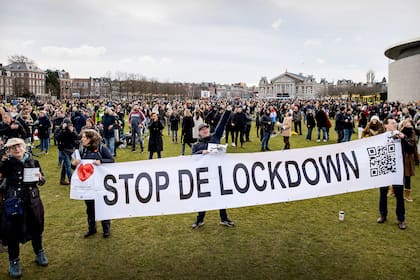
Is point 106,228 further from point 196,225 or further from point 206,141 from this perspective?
point 206,141

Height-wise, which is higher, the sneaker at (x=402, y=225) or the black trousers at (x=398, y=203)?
the black trousers at (x=398, y=203)

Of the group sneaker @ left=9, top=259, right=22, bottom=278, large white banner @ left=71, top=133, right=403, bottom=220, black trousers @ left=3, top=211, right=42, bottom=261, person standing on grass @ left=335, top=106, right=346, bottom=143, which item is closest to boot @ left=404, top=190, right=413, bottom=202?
large white banner @ left=71, top=133, right=403, bottom=220

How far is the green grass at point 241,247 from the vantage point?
521 cm

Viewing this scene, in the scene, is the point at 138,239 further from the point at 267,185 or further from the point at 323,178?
the point at 323,178

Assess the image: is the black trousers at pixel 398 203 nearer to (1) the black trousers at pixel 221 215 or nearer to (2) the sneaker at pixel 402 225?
(2) the sneaker at pixel 402 225

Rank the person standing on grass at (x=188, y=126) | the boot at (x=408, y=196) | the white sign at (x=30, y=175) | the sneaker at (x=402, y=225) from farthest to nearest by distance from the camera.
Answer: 1. the person standing on grass at (x=188, y=126)
2. the boot at (x=408, y=196)
3. the sneaker at (x=402, y=225)
4. the white sign at (x=30, y=175)

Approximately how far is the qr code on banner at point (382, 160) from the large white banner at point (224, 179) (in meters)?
0.02

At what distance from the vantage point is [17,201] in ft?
16.0

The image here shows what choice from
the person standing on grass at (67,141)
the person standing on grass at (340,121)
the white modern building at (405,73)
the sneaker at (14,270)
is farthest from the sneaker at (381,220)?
the white modern building at (405,73)

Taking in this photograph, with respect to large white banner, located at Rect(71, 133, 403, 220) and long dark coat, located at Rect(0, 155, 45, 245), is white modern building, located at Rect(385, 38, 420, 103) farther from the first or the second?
long dark coat, located at Rect(0, 155, 45, 245)

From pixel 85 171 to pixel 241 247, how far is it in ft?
9.65

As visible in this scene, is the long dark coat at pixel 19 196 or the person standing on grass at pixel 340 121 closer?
the long dark coat at pixel 19 196

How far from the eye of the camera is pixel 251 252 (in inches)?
233

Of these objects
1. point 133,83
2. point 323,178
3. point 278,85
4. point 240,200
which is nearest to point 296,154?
point 323,178
